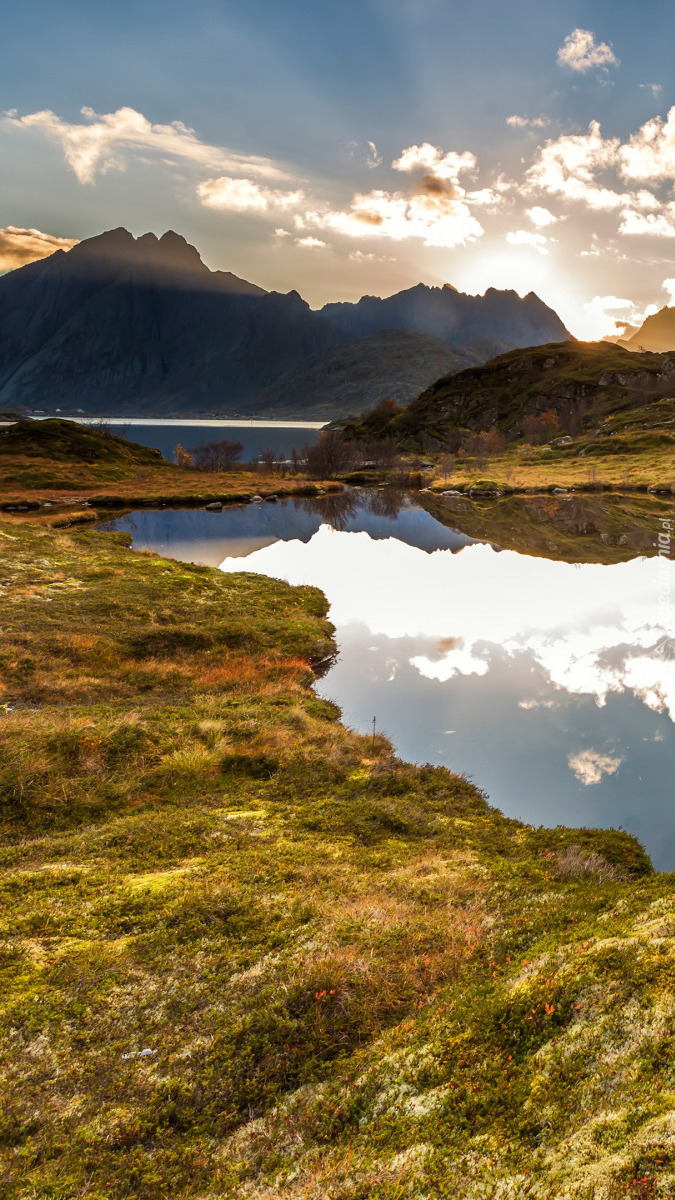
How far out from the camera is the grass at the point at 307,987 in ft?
19.4

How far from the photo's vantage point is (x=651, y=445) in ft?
517

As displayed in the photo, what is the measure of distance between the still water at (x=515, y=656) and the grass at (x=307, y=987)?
14.3 ft

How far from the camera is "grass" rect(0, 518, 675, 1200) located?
5.91 meters

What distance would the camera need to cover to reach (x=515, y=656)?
32.9 meters

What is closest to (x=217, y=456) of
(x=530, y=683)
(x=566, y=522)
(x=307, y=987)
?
(x=566, y=522)

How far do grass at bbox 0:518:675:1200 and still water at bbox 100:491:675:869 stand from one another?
172 inches

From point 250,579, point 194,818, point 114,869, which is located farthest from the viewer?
point 250,579

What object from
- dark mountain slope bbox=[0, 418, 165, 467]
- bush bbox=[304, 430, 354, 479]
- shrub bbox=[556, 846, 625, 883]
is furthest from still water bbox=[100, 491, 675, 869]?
dark mountain slope bbox=[0, 418, 165, 467]

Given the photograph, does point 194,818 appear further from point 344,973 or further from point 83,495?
point 83,495

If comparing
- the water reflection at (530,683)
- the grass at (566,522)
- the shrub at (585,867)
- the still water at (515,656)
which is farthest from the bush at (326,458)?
the shrub at (585,867)

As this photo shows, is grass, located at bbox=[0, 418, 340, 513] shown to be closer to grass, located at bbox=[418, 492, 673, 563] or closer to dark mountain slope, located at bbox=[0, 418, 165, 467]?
dark mountain slope, located at bbox=[0, 418, 165, 467]

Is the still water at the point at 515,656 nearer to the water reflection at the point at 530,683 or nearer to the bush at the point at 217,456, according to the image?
the water reflection at the point at 530,683

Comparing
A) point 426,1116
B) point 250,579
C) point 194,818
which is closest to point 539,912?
point 426,1116

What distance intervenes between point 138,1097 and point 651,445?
181 meters
